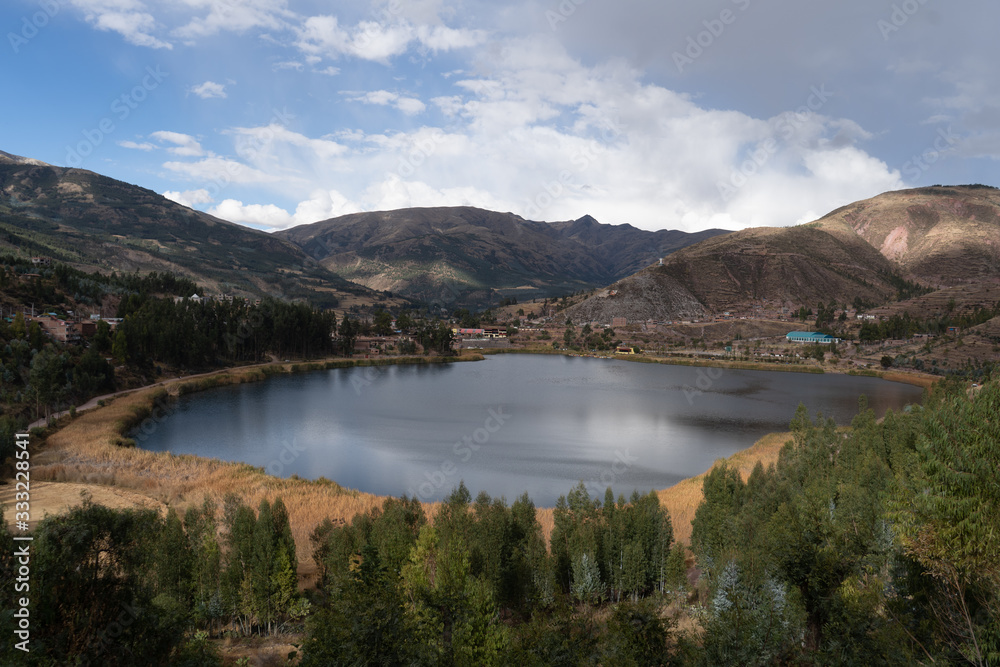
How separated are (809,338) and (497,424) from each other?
92.9 meters

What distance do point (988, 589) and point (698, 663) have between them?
17.6ft

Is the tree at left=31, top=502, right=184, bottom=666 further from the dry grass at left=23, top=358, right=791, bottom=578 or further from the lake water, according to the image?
the lake water

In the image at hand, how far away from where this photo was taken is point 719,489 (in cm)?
2025

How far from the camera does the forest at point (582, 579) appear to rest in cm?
870

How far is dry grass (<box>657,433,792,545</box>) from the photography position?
22.9 meters

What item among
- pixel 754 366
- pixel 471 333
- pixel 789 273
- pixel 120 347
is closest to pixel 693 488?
pixel 120 347

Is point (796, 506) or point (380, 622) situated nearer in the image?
point (380, 622)

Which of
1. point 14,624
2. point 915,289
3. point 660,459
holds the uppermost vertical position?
point 915,289

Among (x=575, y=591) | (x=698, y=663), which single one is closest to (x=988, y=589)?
(x=698, y=663)

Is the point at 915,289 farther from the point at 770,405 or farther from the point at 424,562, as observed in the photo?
the point at 424,562

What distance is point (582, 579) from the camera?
1667cm

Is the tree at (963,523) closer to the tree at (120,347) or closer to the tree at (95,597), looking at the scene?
the tree at (95,597)

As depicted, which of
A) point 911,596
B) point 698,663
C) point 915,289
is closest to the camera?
point 698,663

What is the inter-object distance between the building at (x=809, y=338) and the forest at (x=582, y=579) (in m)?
100
